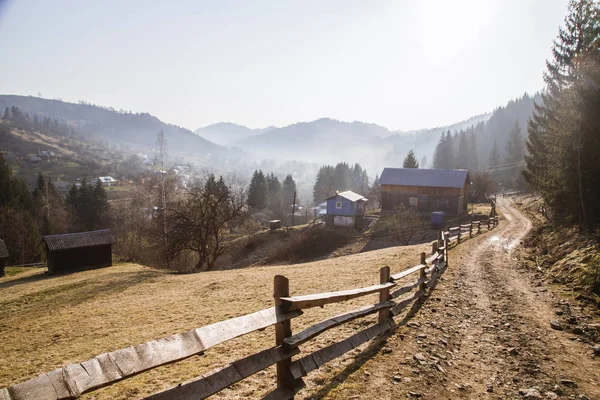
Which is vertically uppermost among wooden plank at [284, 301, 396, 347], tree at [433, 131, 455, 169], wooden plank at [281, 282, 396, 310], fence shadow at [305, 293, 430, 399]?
tree at [433, 131, 455, 169]

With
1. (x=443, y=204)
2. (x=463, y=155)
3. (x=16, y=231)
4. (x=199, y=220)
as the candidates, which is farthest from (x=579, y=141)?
(x=463, y=155)

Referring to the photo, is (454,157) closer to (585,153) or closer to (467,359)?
(585,153)

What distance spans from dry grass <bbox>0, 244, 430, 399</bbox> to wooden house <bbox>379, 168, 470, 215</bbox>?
35.5 metres

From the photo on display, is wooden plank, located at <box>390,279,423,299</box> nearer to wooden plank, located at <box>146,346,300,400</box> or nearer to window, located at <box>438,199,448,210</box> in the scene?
wooden plank, located at <box>146,346,300,400</box>

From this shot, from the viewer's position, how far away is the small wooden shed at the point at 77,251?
107ft

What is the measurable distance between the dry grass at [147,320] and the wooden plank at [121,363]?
8.70 ft

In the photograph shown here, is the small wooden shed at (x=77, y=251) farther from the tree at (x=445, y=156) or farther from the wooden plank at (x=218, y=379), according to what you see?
the tree at (x=445, y=156)

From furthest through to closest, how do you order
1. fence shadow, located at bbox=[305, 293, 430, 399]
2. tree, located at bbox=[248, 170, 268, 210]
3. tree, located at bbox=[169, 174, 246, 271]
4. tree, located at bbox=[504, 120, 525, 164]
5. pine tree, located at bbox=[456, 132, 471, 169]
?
pine tree, located at bbox=[456, 132, 471, 169]
tree, located at bbox=[504, 120, 525, 164]
tree, located at bbox=[248, 170, 268, 210]
tree, located at bbox=[169, 174, 246, 271]
fence shadow, located at bbox=[305, 293, 430, 399]

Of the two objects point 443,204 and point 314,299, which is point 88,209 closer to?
point 443,204

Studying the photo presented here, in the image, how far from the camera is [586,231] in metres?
18.8

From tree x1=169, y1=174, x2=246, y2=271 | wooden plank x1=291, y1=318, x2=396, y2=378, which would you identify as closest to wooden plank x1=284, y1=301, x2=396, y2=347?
wooden plank x1=291, y1=318, x2=396, y2=378

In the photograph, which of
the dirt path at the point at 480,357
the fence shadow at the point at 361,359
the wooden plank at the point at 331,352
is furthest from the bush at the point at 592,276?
the wooden plank at the point at 331,352

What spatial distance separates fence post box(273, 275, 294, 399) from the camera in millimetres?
4668

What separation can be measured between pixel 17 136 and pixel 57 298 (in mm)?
236374
